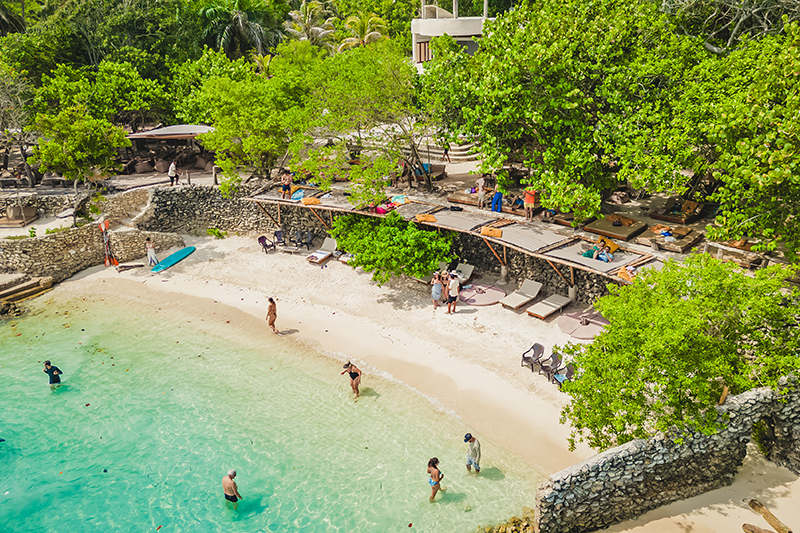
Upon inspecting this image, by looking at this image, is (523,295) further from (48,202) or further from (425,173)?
(48,202)

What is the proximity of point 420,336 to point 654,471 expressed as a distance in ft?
32.9

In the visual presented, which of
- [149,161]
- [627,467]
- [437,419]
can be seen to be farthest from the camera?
[149,161]

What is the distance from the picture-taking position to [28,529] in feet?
47.4

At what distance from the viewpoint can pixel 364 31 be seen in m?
57.9

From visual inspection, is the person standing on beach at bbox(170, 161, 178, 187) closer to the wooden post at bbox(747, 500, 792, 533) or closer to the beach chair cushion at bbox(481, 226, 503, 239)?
the beach chair cushion at bbox(481, 226, 503, 239)

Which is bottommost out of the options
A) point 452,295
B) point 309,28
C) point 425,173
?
point 452,295

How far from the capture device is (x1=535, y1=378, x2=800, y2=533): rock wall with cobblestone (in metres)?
12.5

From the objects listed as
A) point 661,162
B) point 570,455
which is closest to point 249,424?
point 570,455

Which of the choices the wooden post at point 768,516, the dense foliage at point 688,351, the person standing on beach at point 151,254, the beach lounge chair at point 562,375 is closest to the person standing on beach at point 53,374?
the person standing on beach at point 151,254

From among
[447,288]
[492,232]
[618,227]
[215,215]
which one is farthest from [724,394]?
[215,215]

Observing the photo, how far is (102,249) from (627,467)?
2875 cm

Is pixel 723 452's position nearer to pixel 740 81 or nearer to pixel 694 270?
pixel 694 270

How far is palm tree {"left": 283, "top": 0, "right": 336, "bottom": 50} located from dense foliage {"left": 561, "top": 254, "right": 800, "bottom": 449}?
162 ft

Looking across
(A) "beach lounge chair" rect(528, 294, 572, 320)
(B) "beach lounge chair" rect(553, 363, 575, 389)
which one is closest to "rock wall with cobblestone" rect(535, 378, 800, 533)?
(B) "beach lounge chair" rect(553, 363, 575, 389)
